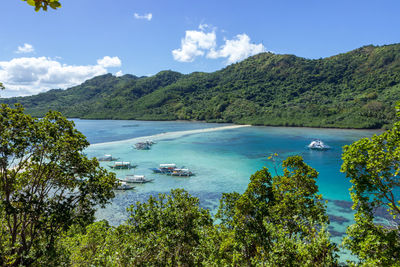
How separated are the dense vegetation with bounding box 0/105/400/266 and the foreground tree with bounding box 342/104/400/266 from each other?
0.12ft

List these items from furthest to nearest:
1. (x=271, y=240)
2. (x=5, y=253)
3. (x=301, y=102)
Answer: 1. (x=301, y=102)
2. (x=271, y=240)
3. (x=5, y=253)

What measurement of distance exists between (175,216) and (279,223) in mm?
5720

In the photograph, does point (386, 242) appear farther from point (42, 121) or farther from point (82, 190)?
point (42, 121)

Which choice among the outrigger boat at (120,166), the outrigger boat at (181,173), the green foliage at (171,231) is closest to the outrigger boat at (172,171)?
the outrigger boat at (181,173)

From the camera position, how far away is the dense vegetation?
9414mm

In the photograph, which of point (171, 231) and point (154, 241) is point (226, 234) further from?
point (154, 241)

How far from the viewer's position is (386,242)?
8.61m

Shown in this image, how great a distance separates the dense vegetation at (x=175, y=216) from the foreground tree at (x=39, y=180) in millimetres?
42

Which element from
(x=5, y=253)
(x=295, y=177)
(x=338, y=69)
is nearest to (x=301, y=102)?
(x=338, y=69)

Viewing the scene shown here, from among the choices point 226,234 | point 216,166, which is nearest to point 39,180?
point 226,234

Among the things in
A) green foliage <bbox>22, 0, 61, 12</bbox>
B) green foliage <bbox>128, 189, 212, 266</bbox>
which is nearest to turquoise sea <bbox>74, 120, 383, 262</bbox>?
green foliage <bbox>128, 189, 212, 266</bbox>

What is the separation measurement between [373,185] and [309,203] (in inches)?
154

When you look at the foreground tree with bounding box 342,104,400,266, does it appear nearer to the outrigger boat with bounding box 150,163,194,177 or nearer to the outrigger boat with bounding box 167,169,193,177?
the outrigger boat with bounding box 167,169,193,177

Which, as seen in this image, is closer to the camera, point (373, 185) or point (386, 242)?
point (386, 242)
